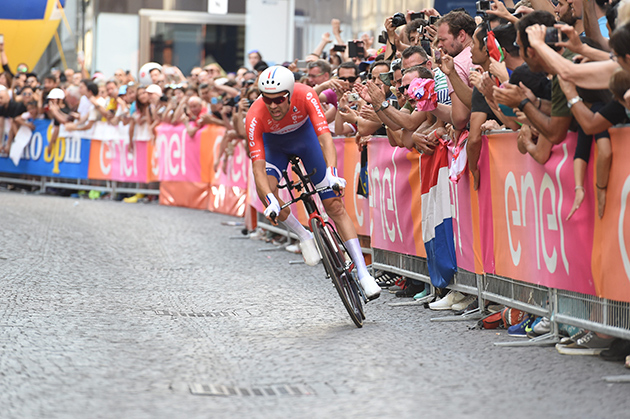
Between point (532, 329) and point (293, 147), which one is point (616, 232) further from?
point (293, 147)

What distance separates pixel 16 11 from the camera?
2728cm

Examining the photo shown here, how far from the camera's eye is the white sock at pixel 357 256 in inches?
297

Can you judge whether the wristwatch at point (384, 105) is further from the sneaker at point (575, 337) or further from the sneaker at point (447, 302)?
the sneaker at point (575, 337)

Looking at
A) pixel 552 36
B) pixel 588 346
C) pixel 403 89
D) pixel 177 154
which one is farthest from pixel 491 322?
pixel 177 154

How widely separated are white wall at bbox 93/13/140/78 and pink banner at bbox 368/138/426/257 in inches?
838

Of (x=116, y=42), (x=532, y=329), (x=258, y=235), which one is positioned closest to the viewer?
(x=532, y=329)

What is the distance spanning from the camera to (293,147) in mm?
8586

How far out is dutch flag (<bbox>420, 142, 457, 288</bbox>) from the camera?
826cm

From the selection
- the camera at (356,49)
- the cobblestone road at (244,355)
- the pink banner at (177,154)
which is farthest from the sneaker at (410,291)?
the pink banner at (177,154)

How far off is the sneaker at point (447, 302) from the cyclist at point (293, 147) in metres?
0.95

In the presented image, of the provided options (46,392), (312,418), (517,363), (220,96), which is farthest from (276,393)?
(220,96)

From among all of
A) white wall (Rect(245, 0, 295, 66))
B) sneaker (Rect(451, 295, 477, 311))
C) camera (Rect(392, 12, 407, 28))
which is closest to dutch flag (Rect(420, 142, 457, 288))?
sneaker (Rect(451, 295, 477, 311))

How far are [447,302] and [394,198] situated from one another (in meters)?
1.54

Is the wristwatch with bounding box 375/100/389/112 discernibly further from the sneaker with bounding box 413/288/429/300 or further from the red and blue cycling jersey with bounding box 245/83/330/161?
the sneaker with bounding box 413/288/429/300
